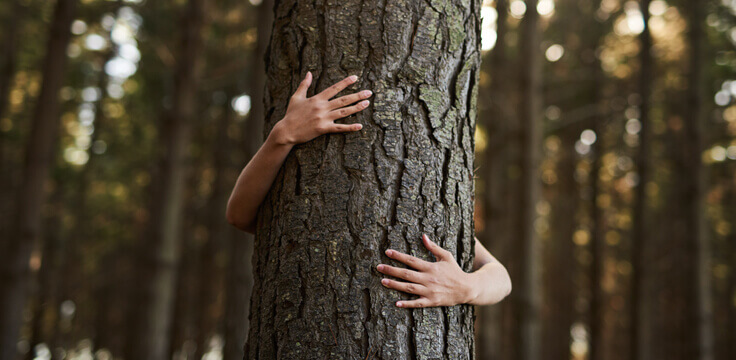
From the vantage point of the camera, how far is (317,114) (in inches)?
74.4

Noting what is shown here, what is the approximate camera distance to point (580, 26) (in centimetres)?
1379

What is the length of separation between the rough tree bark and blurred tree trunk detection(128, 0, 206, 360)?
18.7 feet

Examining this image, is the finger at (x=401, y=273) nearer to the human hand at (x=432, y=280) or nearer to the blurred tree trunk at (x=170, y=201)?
the human hand at (x=432, y=280)

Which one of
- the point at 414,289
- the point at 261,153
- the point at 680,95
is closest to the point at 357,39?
the point at 261,153

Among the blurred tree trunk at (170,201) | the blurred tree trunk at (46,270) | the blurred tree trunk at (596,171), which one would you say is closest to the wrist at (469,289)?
the blurred tree trunk at (170,201)

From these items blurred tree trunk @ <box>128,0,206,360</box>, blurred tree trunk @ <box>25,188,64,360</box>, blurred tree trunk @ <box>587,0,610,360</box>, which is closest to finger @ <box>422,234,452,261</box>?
blurred tree trunk @ <box>128,0,206,360</box>

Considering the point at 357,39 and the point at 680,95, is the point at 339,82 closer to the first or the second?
the point at 357,39

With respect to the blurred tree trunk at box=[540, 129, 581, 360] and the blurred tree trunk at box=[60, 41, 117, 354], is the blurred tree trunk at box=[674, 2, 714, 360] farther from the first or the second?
the blurred tree trunk at box=[60, 41, 117, 354]

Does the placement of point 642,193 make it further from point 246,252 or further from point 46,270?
point 46,270

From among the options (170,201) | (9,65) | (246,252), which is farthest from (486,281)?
(9,65)

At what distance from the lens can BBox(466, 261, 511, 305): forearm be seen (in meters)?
1.94

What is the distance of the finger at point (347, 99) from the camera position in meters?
1.88

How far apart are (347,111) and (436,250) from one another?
1.79ft

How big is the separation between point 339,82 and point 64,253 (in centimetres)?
1806
